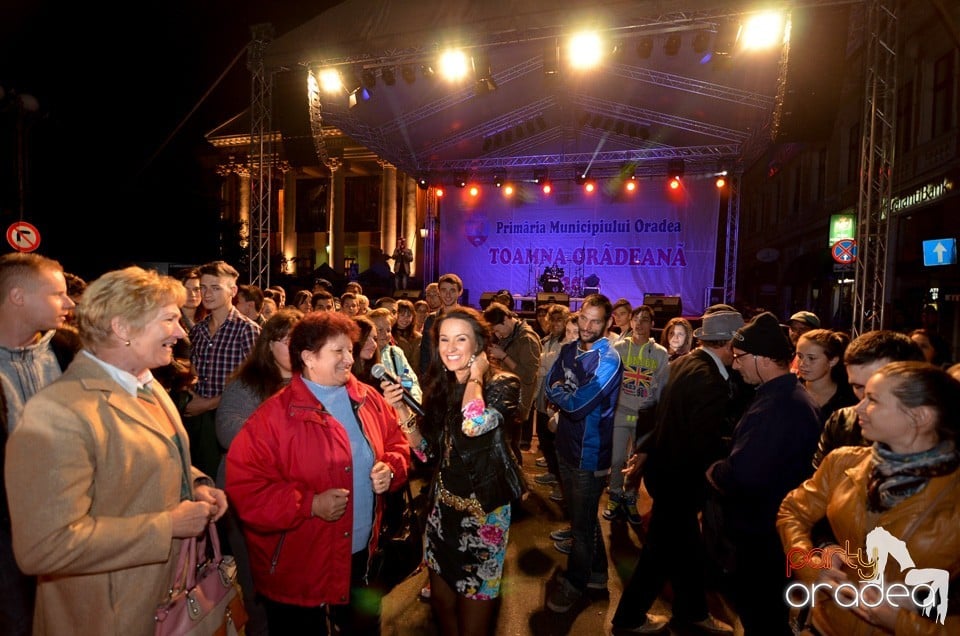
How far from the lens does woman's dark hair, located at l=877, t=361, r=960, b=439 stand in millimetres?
1664

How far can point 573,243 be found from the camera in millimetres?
15727

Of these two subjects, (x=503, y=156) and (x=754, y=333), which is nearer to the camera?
(x=754, y=333)

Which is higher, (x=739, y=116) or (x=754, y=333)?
(x=739, y=116)

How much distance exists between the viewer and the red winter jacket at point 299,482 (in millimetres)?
2010

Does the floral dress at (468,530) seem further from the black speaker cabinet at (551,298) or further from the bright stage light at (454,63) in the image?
the black speaker cabinet at (551,298)

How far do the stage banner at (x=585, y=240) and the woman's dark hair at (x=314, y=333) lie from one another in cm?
1307

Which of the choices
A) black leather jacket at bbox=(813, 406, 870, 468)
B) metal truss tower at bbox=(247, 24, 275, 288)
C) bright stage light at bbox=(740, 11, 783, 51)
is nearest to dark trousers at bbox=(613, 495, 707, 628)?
black leather jacket at bbox=(813, 406, 870, 468)

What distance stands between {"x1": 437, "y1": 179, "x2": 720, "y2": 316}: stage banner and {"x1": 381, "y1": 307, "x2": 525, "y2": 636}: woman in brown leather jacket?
42.0 feet

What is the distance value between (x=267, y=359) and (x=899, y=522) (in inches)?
115

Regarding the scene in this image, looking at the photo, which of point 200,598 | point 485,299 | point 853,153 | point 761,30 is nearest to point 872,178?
point 761,30

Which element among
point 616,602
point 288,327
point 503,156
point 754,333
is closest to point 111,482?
point 288,327

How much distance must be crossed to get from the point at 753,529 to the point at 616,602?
143cm

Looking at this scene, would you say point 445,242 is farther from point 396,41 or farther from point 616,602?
point 616,602

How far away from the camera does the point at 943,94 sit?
12805 mm
